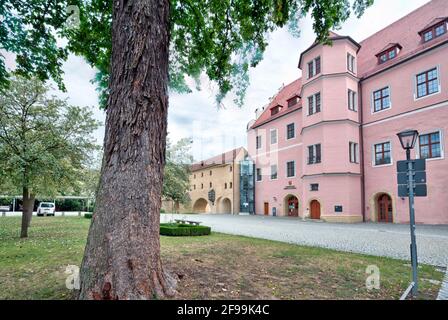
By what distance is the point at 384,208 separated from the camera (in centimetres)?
2086

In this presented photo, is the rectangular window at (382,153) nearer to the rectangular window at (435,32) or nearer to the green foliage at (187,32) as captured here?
the rectangular window at (435,32)

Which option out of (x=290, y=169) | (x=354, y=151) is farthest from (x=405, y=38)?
(x=290, y=169)

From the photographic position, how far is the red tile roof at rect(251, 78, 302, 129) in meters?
30.1

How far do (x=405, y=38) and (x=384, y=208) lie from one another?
14.0 meters

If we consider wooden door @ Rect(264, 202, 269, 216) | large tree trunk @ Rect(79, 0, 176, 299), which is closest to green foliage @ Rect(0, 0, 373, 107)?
large tree trunk @ Rect(79, 0, 176, 299)

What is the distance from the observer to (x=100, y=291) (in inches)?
136

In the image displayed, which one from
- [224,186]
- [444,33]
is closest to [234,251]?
[444,33]

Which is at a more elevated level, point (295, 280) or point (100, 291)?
point (100, 291)

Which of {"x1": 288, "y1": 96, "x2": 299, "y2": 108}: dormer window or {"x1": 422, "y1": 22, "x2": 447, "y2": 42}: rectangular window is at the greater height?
{"x1": 422, "y1": 22, "x2": 447, "y2": 42}: rectangular window

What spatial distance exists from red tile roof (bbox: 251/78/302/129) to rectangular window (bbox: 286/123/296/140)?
5.18ft

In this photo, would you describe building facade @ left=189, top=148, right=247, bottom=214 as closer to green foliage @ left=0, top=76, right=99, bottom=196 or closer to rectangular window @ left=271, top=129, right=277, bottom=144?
rectangular window @ left=271, top=129, right=277, bottom=144
